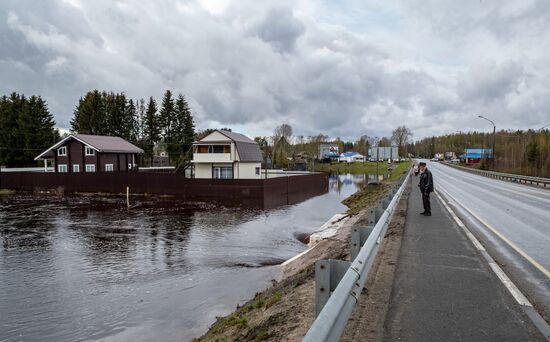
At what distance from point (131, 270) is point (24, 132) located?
66.4 meters

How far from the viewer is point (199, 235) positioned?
70.9 feet

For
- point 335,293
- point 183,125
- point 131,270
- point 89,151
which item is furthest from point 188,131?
point 335,293

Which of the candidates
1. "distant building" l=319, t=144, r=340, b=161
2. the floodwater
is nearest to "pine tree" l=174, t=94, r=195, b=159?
the floodwater

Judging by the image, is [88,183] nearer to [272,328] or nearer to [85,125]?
[85,125]

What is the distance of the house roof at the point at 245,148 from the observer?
4784 cm

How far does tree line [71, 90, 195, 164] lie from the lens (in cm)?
7469

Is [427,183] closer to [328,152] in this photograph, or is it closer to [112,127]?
[112,127]

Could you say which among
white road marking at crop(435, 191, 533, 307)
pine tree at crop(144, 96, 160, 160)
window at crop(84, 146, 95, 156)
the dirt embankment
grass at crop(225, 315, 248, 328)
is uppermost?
pine tree at crop(144, 96, 160, 160)

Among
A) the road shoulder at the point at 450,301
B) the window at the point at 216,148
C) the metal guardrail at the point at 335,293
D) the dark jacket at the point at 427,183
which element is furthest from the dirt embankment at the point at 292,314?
the window at the point at 216,148

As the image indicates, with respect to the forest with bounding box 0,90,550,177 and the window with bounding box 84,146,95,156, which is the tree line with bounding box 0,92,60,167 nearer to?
the forest with bounding box 0,90,550,177

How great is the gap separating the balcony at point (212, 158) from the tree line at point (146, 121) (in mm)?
27707

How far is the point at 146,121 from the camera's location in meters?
78.6

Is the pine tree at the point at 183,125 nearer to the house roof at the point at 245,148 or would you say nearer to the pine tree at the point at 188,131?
the pine tree at the point at 188,131

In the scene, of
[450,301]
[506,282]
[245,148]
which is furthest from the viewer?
[245,148]
